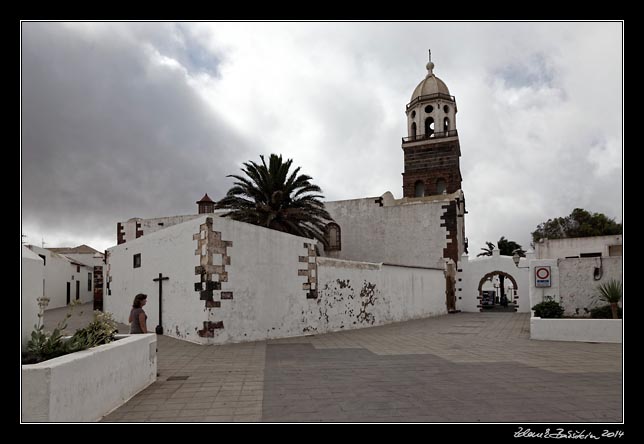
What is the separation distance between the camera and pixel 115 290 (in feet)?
60.2

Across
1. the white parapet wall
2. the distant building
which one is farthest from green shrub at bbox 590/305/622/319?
the distant building

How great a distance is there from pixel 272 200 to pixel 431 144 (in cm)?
1295

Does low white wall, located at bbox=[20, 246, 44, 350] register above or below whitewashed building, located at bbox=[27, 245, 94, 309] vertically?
above

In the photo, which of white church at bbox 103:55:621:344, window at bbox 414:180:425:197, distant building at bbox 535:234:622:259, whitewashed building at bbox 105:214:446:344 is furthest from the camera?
window at bbox 414:180:425:197

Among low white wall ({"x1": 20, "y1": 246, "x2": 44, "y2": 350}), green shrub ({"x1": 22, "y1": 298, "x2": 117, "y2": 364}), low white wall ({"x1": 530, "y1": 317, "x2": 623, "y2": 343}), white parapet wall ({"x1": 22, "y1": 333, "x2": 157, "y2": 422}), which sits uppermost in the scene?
low white wall ({"x1": 20, "y1": 246, "x2": 44, "y2": 350})

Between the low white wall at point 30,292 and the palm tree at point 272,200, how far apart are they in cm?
1488

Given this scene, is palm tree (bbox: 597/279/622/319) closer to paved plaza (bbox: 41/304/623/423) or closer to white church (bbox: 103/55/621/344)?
white church (bbox: 103/55/621/344)

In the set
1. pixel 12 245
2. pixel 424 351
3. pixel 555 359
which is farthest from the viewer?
pixel 424 351

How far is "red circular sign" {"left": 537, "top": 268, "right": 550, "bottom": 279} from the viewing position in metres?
15.2

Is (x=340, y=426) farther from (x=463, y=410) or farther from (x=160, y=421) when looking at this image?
(x=160, y=421)

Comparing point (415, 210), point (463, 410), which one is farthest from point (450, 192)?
point (463, 410)

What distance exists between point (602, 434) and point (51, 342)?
5.50 metres
